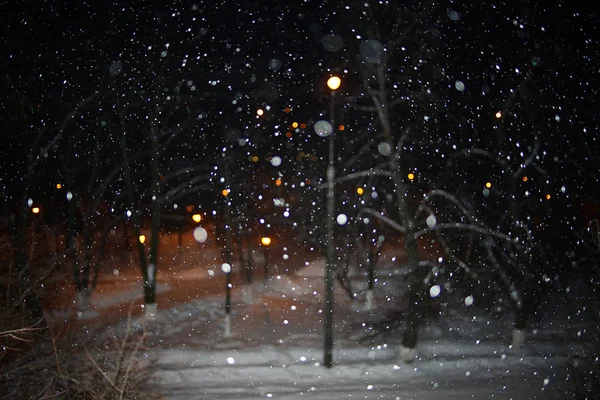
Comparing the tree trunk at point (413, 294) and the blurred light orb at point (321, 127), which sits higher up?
the blurred light orb at point (321, 127)

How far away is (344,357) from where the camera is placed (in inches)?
559

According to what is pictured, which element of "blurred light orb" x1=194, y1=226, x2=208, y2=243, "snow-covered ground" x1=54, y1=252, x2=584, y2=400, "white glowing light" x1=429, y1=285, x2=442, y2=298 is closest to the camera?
"snow-covered ground" x1=54, y1=252, x2=584, y2=400

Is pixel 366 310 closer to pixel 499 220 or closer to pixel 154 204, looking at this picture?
pixel 499 220

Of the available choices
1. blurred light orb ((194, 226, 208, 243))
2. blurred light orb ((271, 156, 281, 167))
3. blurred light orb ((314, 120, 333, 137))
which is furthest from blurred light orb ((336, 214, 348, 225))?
blurred light orb ((194, 226, 208, 243))

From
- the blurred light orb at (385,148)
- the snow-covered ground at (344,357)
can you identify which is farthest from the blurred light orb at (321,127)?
the snow-covered ground at (344,357)

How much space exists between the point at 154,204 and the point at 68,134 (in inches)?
146

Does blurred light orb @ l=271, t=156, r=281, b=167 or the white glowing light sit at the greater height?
blurred light orb @ l=271, t=156, r=281, b=167

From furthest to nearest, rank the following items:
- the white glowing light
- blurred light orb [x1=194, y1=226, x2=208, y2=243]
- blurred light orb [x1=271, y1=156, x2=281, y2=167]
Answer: blurred light orb [x1=194, y1=226, x2=208, y2=243] → blurred light orb [x1=271, y1=156, x2=281, y2=167] → the white glowing light

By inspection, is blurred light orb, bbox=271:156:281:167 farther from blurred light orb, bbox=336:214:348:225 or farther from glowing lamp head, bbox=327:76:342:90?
→ glowing lamp head, bbox=327:76:342:90

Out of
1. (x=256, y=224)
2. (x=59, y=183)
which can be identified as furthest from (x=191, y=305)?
(x=59, y=183)

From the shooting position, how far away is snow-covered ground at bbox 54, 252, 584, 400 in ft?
36.3

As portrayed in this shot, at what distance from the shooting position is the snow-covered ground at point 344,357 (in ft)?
36.3

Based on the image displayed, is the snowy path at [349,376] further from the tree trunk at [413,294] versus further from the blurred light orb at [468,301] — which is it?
the blurred light orb at [468,301]

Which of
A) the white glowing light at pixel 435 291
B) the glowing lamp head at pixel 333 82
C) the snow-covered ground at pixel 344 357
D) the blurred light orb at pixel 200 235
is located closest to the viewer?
the snow-covered ground at pixel 344 357
